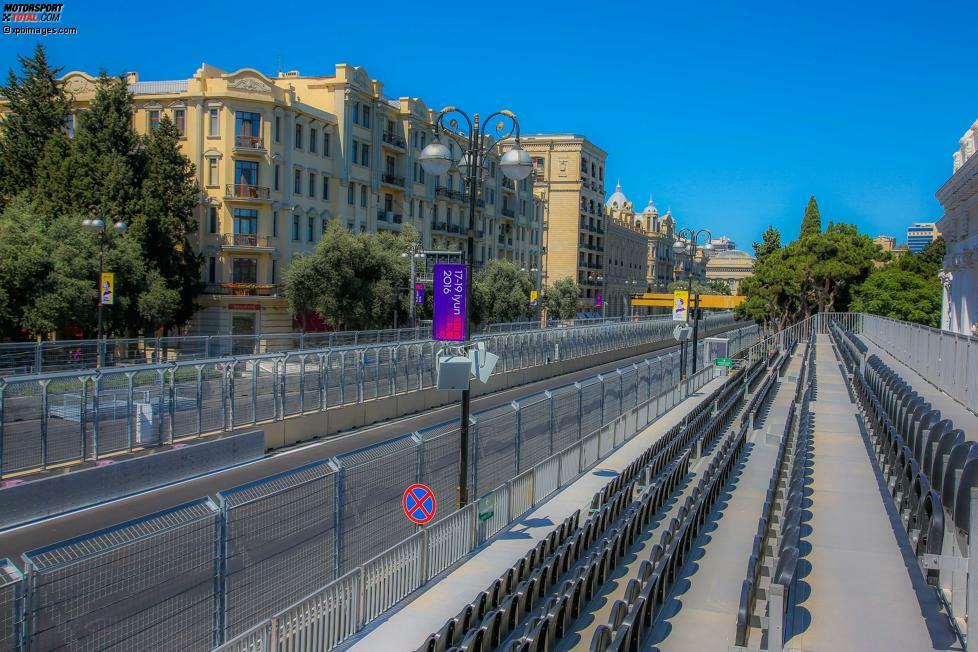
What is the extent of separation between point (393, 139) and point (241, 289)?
15.9 meters

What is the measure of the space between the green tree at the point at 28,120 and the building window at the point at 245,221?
9.59 m

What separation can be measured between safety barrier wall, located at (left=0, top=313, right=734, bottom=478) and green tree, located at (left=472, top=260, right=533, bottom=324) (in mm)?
30241

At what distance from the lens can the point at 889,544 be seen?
11.9 meters

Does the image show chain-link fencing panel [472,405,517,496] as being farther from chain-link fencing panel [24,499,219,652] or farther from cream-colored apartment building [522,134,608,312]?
cream-colored apartment building [522,134,608,312]

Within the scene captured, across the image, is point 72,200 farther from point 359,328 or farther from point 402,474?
point 402,474

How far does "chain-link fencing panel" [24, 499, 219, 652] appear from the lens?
6016mm

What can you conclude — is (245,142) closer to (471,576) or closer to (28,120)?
(28,120)

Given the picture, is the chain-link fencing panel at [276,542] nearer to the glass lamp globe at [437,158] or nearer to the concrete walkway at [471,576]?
the concrete walkway at [471,576]

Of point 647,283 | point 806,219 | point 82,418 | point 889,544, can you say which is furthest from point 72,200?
point 647,283

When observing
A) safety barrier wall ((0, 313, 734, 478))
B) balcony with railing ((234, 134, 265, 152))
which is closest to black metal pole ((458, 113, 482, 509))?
safety barrier wall ((0, 313, 734, 478))

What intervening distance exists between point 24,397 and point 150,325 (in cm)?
2580

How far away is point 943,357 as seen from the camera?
75.8 feet

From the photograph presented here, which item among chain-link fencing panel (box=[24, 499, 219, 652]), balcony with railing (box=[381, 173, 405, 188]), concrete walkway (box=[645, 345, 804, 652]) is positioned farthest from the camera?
balcony with railing (box=[381, 173, 405, 188])

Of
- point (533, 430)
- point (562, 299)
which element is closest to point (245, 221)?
point (533, 430)
